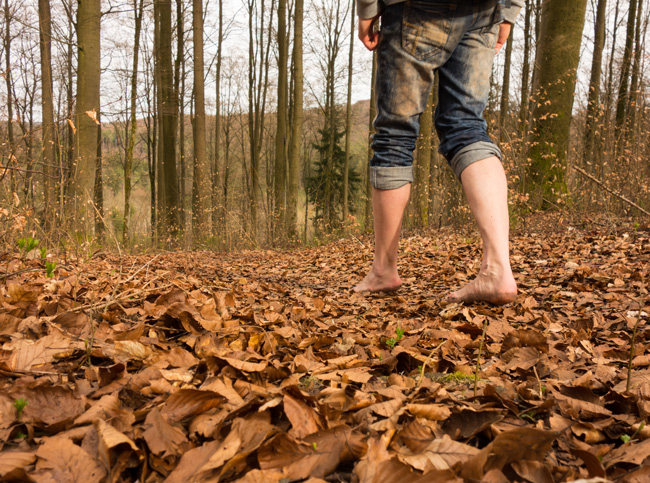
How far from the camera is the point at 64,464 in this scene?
2.37 feet

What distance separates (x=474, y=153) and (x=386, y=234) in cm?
60

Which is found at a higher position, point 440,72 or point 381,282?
point 440,72

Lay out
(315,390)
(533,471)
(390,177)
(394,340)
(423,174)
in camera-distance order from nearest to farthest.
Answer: (533,471) → (315,390) → (394,340) → (390,177) → (423,174)

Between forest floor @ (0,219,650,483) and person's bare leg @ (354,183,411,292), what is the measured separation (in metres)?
0.37

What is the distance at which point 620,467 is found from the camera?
2.44 ft

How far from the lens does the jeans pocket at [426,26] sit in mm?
1997

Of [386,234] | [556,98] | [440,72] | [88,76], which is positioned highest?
[88,76]

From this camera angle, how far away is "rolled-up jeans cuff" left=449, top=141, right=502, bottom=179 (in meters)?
2.00

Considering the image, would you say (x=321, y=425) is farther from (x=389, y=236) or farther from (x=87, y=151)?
(x=87, y=151)

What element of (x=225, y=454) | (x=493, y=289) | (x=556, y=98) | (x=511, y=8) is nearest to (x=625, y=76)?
(x=556, y=98)

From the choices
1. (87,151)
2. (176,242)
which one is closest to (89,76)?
(87,151)

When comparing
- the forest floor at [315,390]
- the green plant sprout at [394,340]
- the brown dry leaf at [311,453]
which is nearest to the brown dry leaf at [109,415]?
the forest floor at [315,390]

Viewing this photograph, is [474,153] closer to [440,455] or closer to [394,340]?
[394,340]

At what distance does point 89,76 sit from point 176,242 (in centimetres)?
476
